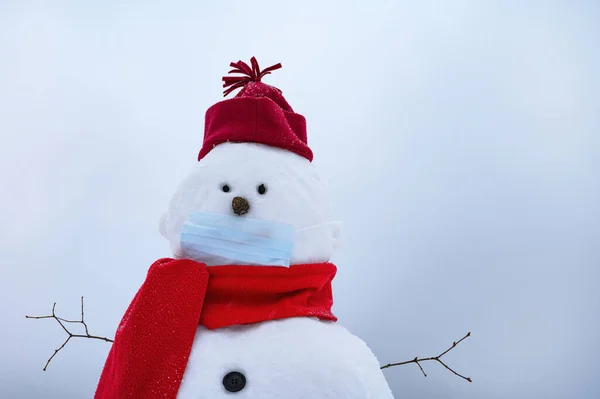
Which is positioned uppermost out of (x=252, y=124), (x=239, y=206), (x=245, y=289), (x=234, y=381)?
(x=252, y=124)

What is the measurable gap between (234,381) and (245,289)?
0.50 feet

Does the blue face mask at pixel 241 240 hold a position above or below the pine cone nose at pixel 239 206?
below

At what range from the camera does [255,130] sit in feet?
2.76

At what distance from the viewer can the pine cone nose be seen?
0.75 metres

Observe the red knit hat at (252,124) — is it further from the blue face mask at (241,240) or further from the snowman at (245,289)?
the blue face mask at (241,240)

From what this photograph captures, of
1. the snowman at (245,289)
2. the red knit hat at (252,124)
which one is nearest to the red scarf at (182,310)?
the snowman at (245,289)

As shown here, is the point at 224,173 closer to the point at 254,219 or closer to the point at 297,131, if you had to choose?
the point at 254,219

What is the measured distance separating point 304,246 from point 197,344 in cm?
25

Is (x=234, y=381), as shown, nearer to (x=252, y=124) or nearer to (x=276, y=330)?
(x=276, y=330)

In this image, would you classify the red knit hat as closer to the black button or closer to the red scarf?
the red scarf

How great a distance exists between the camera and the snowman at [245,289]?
2.07ft

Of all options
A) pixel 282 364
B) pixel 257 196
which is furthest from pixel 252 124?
pixel 282 364

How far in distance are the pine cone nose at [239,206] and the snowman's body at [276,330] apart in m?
0.01

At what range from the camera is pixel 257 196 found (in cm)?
78
